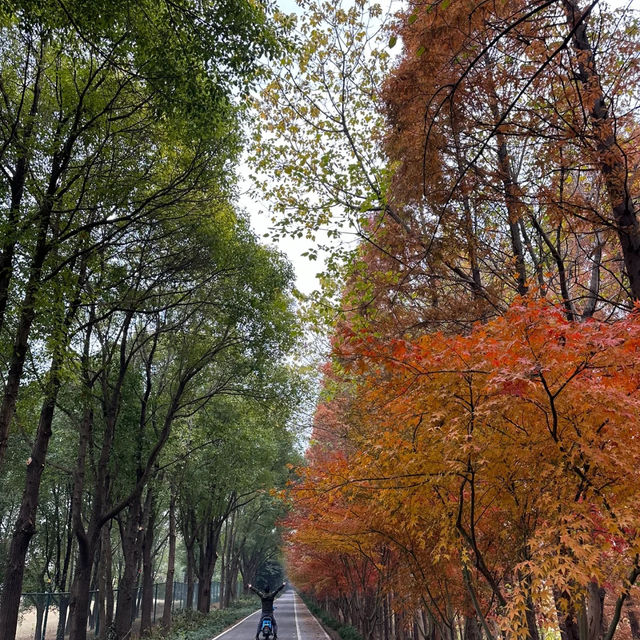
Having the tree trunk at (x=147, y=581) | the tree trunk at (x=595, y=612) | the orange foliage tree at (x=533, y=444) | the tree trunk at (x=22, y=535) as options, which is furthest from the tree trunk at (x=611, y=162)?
the tree trunk at (x=147, y=581)

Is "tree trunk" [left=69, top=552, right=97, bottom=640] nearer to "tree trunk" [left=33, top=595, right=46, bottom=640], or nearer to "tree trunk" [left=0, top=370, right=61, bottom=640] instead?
"tree trunk" [left=0, top=370, right=61, bottom=640]

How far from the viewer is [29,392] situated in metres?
8.25

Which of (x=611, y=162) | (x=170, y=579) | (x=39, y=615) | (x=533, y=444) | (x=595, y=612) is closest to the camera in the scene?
(x=533, y=444)

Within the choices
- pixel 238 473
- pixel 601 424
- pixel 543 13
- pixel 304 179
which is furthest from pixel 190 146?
pixel 238 473

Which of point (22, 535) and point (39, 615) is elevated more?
point (22, 535)

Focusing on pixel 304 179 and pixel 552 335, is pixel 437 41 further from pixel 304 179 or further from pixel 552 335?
pixel 304 179

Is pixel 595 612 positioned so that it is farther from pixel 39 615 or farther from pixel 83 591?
pixel 39 615

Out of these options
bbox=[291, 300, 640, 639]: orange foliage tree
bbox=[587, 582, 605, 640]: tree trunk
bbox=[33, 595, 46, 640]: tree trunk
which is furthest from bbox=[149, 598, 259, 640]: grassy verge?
bbox=[291, 300, 640, 639]: orange foliage tree

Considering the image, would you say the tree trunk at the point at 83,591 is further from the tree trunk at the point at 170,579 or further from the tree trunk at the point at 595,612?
the tree trunk at the point at 595,612

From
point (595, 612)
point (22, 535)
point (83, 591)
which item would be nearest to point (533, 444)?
point (595, 612)

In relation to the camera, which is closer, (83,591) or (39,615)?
(83,591)

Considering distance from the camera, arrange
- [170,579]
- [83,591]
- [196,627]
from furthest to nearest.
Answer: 1. [170,579]
2. [196,627]
3. [83,591]

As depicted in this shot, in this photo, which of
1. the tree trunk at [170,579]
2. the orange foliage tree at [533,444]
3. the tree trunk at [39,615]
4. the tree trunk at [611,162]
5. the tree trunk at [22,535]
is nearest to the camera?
the orange foliage tree at [533,444]

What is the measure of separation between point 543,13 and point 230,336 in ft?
30.8
